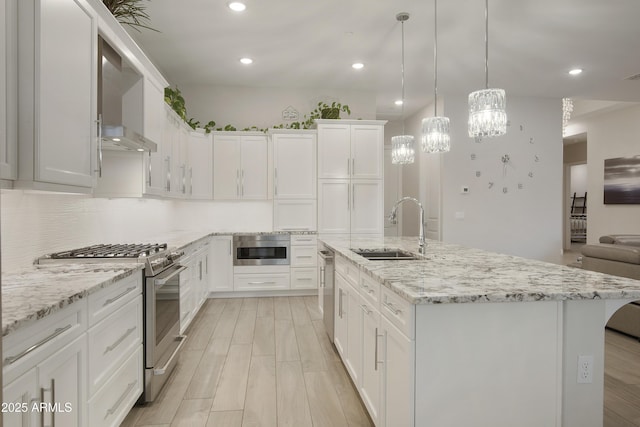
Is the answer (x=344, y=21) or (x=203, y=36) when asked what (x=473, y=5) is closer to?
(x=344, y=21)

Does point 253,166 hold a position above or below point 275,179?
above

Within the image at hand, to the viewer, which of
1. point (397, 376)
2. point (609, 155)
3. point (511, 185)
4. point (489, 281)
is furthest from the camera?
point (609, 155)

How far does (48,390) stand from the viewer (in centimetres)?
140

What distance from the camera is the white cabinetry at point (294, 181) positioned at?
213 inches

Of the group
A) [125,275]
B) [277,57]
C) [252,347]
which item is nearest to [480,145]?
[277,57]

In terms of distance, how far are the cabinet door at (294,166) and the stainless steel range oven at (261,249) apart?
584 millimetres

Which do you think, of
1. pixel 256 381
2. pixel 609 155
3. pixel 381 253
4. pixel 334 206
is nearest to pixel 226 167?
pixel 334 206

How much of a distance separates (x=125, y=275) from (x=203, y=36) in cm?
297

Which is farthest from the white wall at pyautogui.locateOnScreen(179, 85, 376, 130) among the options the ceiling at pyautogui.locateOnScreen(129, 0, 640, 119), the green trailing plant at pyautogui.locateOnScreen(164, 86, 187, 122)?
the green trailing plant at pyautogui.locateOnScreen(164, 86, 187, 122)

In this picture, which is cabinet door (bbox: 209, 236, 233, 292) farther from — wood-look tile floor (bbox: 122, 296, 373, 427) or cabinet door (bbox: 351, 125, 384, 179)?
cabinet door (bbox: 351, 125, 384, 179)

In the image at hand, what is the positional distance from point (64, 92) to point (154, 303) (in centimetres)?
129

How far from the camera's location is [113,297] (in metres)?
1.99

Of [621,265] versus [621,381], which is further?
[621,265]

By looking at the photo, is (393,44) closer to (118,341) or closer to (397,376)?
(397,376)
